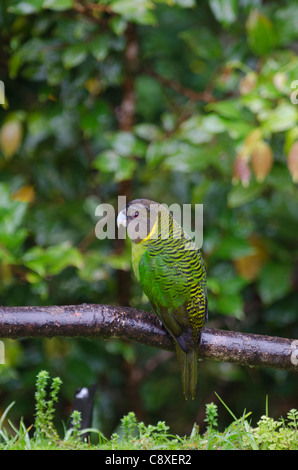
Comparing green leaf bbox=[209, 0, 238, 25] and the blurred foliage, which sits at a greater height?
green leaf bbox=[209, 0, 238, 25]

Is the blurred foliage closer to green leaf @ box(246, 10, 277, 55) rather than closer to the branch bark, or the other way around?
green leaf @ box(246, 10, 277, 55)

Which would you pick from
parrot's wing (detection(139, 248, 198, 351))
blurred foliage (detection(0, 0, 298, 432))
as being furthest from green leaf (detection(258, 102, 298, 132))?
parrot's wing (detection(139, 248, 198, 351))

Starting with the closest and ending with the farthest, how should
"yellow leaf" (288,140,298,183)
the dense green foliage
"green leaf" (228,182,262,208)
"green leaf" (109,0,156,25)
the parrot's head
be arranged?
the dense green foliage < the parrot's head < "yellow leaf" (288,140,298,183) < "green leaf" (109,0,156,25) < "green leaf" (228,182,262,208)

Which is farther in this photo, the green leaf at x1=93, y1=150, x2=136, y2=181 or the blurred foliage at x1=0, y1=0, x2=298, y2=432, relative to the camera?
the green leaf at x1=93, y1=150, x2=136, y2=181

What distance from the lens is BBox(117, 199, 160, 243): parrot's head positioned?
6.44 ft

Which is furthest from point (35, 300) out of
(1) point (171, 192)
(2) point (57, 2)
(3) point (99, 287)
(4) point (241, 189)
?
(2) point (57, 2)

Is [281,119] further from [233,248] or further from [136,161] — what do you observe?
[136,161]

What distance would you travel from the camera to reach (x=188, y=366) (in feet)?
5.66

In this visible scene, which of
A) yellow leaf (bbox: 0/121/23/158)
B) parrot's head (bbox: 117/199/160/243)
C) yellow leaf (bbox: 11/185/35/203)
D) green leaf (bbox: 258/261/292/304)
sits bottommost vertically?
green leaf (bbox: 258/261/292/304)

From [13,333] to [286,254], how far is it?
1.59m

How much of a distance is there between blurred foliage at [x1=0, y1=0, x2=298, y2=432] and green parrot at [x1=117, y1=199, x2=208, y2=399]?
48 cm

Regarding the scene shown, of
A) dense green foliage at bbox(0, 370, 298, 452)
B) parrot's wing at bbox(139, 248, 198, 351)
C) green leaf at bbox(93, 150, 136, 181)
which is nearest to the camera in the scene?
dense green foliage at bbox(0, 370, 298, 452)

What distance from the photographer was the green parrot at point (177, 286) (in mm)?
1706
